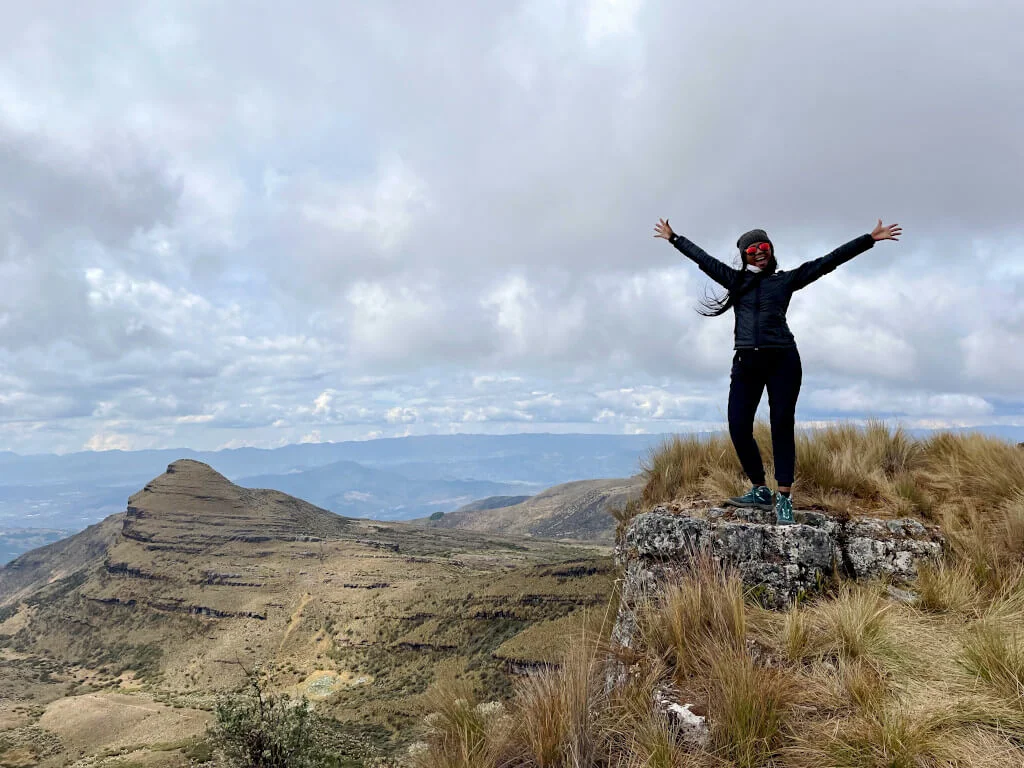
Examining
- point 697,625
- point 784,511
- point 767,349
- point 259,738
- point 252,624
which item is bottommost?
point 252,624

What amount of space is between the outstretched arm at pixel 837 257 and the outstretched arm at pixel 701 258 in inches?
28.6

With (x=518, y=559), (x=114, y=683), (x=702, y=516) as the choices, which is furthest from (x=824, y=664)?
(x=518, y=559)

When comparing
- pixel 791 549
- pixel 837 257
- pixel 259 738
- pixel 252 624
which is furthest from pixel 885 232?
pixel 252 624

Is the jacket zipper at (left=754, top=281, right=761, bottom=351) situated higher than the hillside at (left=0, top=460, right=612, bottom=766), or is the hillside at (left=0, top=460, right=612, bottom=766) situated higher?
the jacket zipper at (left=754, top=281, right=761, bottom=351)

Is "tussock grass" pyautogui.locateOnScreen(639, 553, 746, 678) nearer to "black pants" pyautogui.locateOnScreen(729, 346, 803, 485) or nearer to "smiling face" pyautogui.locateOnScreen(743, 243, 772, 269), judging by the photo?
"black pants" pyautogui.locateOnScreen(729, 346, 803, 485)

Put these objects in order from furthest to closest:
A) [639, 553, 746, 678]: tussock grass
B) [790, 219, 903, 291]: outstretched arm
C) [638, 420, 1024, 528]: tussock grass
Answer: [638, 420, 1024, 528]: tussock grass < [790, 219, 903, 291]: outstretched arm < [639, 553, 746, 678]: tussock grass

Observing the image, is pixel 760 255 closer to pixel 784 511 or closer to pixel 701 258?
pixel 701 258

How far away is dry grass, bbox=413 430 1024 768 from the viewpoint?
3.21 m

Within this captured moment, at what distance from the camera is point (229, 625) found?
74.7m

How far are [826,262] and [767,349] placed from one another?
46.2 inches

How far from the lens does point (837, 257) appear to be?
6234 mm

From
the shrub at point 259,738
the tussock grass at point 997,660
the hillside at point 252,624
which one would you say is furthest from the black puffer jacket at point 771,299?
the hillside at point 252,624

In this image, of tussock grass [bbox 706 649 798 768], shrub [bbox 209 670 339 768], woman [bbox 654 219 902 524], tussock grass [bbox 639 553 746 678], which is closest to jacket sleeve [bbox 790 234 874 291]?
woman [bbox 654 219 902 524]

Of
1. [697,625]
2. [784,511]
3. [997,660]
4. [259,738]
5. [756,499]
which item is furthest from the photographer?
[259,738]
